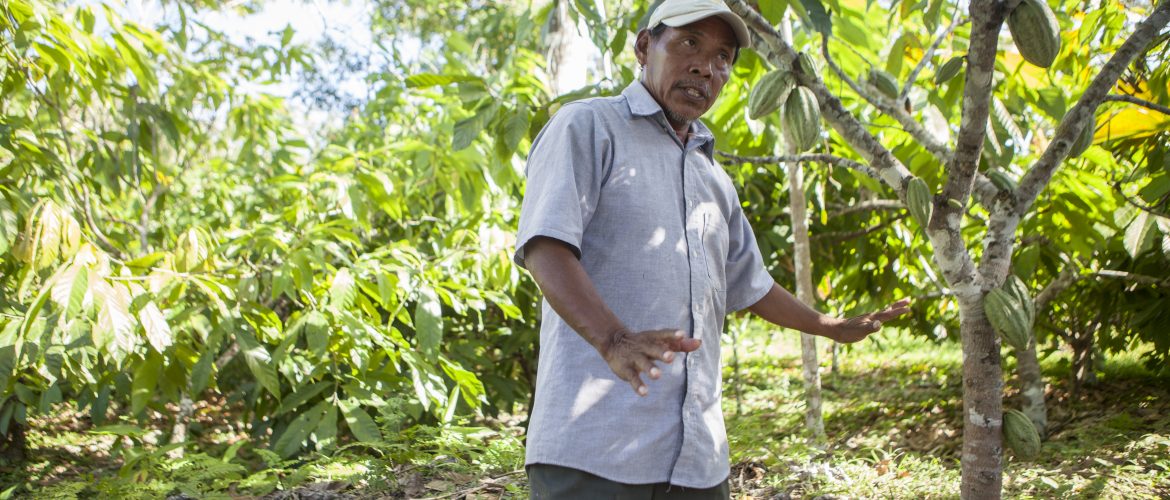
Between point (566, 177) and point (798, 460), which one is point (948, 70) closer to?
point (566, 177)

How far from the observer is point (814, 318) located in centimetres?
185

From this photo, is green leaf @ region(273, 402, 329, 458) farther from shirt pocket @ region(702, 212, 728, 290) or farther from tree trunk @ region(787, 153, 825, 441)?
shirt pocket @ region(702, 212, 728, 290)

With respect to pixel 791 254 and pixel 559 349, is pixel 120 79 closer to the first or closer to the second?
pixel 559 349

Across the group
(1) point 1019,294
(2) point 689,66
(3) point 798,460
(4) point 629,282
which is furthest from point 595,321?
(3) point 798,460

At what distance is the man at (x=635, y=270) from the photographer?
1376 mm

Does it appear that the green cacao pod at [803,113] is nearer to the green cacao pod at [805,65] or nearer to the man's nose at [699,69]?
the green cacao pod at [805,65]

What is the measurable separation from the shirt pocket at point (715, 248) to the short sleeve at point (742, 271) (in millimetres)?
108

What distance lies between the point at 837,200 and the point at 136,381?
10.5ft

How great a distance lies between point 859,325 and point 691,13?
2.31 ft

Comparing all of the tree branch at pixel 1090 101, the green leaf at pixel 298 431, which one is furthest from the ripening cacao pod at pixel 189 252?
the tree branch at pixel 1090 101

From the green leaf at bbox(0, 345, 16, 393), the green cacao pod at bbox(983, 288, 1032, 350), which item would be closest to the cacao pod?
the green cacao pod at bbox(983, 288, 1032, 350)

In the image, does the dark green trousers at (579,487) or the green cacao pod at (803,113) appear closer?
the dark green trousers at (579,487)

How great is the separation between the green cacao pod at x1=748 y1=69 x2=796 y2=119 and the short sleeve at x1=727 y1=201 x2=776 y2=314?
29 centimetres

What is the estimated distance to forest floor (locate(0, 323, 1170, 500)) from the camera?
285 centimetres
